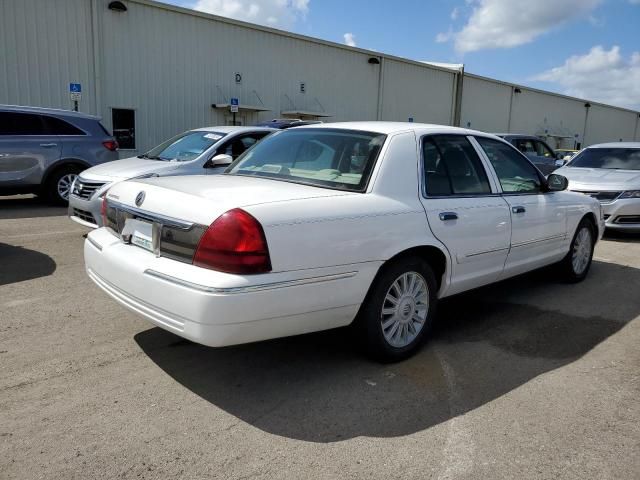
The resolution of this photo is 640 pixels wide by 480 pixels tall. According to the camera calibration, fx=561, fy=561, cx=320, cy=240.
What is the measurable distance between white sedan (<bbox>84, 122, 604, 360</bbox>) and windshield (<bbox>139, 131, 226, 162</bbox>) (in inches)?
154

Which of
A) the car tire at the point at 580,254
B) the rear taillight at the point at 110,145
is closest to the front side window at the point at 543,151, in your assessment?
the car tire at the point at 580,254

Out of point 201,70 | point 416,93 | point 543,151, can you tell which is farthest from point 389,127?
point 416,93

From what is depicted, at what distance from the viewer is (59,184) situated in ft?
33.9

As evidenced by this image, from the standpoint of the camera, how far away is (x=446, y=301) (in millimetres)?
5367

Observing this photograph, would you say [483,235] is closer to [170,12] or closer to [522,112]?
[170,12]

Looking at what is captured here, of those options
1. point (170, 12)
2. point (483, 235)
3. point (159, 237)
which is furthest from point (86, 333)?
point (170, 12)

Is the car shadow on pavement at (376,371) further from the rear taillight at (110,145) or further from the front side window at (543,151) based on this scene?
the front side window at (543,151)

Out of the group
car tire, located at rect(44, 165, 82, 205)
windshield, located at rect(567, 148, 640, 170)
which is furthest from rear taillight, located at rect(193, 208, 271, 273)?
windshield, located at rect(567, 148, 640, 170)

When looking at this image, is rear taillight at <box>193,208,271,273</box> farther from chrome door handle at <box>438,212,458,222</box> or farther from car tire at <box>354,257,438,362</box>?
chrome door handle at <box>438,212,458,222</box>

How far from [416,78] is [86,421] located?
27.4 meters

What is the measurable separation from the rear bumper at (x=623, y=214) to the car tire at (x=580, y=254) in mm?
2985

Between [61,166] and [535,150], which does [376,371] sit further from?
[535,150]

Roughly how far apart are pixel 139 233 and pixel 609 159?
959 centimetres

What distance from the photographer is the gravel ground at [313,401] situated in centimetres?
264
